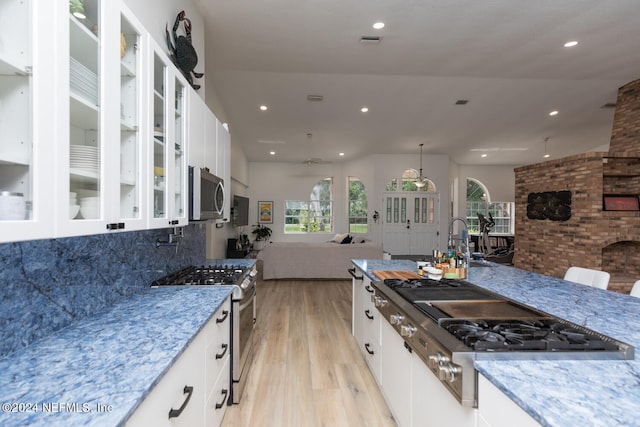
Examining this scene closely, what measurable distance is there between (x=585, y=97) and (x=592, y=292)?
5337 mm

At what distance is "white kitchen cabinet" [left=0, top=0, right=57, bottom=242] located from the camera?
2.44 ft

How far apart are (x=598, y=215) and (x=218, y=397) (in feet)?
17.3

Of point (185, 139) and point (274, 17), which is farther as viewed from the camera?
point (274, 17)

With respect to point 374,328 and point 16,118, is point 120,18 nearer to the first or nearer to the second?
point 16,118

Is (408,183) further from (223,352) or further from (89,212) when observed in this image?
(89,212)

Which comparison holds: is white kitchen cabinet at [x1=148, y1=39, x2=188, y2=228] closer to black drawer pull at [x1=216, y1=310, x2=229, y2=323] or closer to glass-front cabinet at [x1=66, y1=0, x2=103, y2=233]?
glass-front cabinet at [x1=66, y1=0, x2=103, y2=233]

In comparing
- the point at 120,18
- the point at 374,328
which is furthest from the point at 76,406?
the point at 374,328

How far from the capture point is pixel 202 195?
202 centimetres

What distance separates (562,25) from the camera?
3242mm

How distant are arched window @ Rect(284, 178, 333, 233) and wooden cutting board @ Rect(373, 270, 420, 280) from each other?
7.76 meters

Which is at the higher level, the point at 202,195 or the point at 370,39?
the point at 370,39

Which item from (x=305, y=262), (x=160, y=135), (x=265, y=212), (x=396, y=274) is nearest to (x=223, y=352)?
(x=160, y=135)

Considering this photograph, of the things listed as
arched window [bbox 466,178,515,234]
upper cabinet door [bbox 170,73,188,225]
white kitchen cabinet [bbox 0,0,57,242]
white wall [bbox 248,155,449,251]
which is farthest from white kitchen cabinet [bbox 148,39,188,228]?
arched window [bbox 466,178,515,234]

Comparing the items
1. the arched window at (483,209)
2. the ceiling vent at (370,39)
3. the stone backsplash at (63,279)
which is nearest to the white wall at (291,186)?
the arched window at (483,209)
